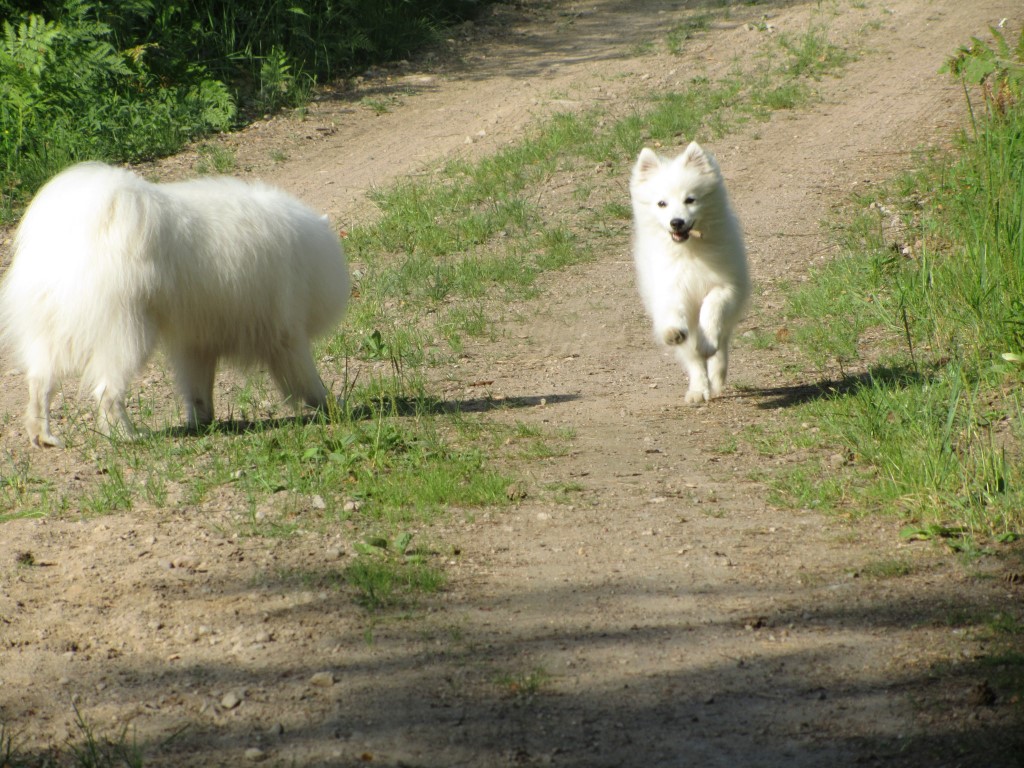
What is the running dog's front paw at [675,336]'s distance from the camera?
6199mm

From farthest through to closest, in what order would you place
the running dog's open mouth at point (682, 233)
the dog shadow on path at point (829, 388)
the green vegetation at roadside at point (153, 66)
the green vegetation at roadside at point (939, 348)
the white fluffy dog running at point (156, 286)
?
1. the green vegetation at roadside at point (153, 66)
2. the running dog's open mouth at point (682, 233)
3. the dog shadow on path at point (829, 388)
4. the white fluffy dog running at point (156, 286)
5. the green vegetation at roadside at point (939, 348)

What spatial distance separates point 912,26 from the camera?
1435 centimetres

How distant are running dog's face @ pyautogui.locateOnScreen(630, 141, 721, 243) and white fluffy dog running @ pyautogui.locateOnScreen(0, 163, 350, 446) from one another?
6.10 feet

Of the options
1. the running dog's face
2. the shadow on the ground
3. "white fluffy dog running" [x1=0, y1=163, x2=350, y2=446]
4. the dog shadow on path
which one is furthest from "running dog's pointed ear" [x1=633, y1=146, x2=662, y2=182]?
the shadow on the ground

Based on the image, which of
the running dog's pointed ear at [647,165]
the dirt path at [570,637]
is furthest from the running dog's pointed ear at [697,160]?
the dirt path at [570,637]

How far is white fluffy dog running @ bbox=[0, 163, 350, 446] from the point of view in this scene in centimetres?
540

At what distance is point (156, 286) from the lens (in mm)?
5547

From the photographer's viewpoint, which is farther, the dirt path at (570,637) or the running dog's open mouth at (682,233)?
the running dog's open mouth at (682,233)

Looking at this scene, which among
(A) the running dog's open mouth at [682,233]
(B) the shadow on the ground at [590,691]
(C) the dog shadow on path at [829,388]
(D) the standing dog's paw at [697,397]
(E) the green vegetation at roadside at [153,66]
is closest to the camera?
(B) the shadow on the ground at [590,691]

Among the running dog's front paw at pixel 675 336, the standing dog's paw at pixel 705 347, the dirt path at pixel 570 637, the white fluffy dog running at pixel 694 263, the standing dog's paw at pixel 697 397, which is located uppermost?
the white fluffy dog running at pixel 694 263

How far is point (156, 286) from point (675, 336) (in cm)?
265

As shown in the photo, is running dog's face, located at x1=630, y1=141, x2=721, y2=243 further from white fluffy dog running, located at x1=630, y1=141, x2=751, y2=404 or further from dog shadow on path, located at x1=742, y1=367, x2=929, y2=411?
dog shadow on path, located at x1=742, y1=367, x2=929, y2=411

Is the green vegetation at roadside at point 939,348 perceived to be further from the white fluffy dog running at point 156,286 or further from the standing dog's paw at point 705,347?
the white fluffy dog running at point 156,286

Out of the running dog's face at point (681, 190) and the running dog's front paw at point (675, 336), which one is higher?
the running dog's face at point (681, 190)
